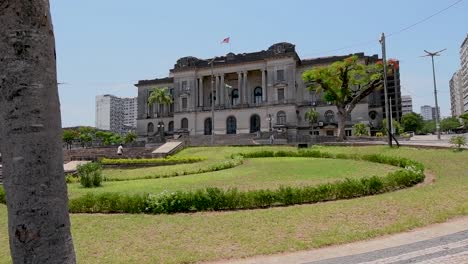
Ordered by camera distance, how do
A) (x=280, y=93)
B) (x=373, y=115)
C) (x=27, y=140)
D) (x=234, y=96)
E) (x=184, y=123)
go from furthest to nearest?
1. (x=234, y=96)
2. (x=184, y=123)
3. (x=373, y=115)
4. (x=280, y=93)
5. (x=27, y=140)

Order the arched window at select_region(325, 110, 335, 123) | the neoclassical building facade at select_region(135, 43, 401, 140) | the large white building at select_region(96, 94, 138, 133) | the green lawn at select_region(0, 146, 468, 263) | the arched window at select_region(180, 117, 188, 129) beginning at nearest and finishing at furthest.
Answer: the green lawn at select_region(0, 146, 468, 263) → the neoclassical building facade at select_region(135, 43, 401, 140) → the arched window at select_region(325, 110, 335, 123) → the arched window at select_region(180, 117, 188, 129) → the large white building at select_region(96, 94, 138, 133)

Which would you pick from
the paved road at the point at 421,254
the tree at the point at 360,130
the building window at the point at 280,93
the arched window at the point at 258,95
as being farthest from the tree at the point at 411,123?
the paved road at the point at 421,254

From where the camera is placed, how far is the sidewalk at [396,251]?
6129mm

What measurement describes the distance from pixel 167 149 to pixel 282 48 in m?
34.5

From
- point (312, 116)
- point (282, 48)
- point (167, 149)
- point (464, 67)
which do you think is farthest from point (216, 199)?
point (464, 67)

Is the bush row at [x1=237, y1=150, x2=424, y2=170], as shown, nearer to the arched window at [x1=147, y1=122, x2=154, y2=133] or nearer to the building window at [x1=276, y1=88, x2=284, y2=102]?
the building window at [x1=276, y1=88, x2=284, y2=102]

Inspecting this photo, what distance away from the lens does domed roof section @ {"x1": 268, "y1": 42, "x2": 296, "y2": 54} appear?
215ft

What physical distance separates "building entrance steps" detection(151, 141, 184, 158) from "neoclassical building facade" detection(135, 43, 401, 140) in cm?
2056

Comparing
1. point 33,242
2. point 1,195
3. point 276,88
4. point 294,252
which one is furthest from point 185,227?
point 276,88

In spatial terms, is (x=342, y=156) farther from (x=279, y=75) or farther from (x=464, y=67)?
(x=464, y=67)

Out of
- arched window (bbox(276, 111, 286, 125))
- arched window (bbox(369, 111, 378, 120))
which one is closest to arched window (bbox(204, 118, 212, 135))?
arched window (bbox(276, 111, 286, 125))

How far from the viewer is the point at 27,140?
227 centimetres

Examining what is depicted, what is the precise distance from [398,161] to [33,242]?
20.7 m

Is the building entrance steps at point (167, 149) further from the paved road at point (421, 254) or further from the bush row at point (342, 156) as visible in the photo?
the paved road at point (421, 254)
